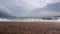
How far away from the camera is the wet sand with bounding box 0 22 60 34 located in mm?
1328

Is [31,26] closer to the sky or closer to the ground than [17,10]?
closer to the ground

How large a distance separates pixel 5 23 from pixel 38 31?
1.20 feet

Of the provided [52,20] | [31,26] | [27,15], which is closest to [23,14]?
[27,15]

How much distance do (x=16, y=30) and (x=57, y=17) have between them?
1.54ft

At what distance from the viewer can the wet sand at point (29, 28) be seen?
4.36ft

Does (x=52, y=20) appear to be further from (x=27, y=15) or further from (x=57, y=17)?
(x=27, y=15)

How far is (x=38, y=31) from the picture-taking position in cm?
133

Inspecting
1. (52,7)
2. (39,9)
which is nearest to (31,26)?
(39,9)

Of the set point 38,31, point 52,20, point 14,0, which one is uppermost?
point 14,0

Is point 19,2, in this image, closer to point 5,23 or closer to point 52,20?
point 5,23

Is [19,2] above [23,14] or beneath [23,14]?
above

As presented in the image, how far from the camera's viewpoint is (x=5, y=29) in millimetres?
1346

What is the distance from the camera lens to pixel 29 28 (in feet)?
4.39

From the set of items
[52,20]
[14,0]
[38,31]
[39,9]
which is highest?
[14,0]
